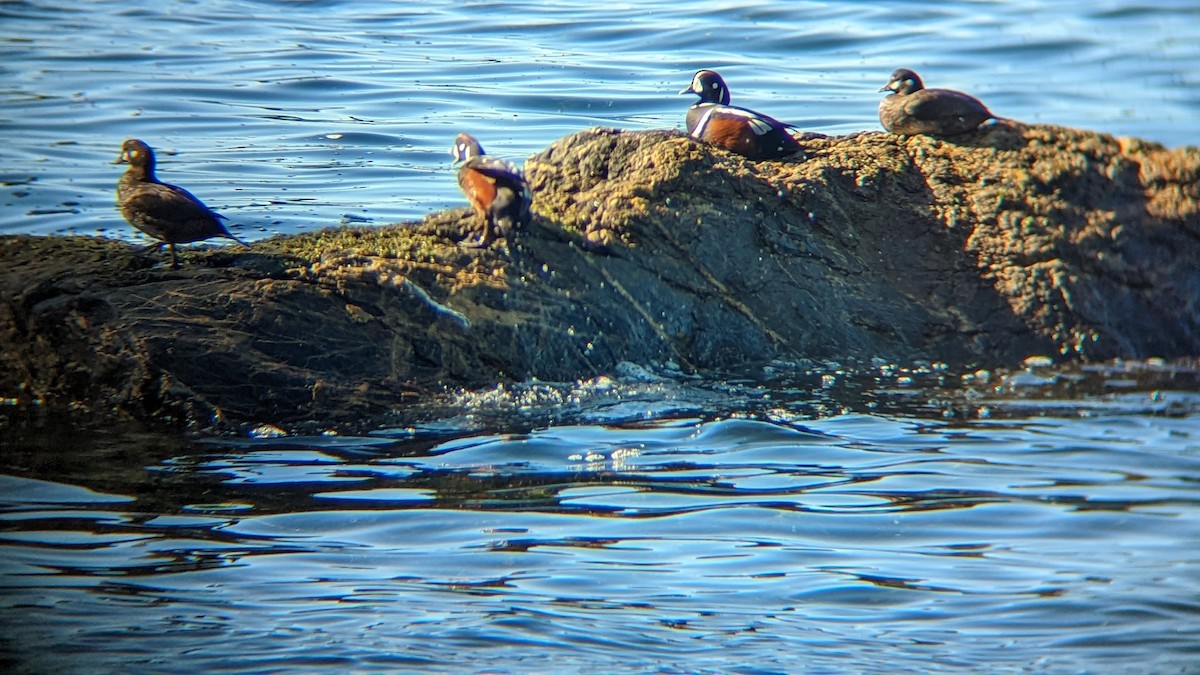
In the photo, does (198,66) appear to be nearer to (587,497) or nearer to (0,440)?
(0,440)

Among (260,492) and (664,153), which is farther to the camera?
(664,153)

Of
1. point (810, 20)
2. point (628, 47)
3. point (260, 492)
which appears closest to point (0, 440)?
point (260, 492)

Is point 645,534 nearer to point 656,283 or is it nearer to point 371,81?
point 656,283

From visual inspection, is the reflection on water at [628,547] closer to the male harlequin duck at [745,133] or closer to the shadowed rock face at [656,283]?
the shadowed rock face at [656,283]

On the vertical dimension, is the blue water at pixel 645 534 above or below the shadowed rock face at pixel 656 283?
below

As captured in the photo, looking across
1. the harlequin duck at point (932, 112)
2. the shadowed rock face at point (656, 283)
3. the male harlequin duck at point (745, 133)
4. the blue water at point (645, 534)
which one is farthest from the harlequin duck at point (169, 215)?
the harlequin duck at point (932, 112)

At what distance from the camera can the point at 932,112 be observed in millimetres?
8586

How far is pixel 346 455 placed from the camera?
6547mm

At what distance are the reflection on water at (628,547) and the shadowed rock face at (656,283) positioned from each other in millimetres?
538

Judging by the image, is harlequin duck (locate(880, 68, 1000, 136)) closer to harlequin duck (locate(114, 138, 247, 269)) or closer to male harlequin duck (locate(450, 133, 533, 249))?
male harlequin duck (locate(450, 133, 533, 249))

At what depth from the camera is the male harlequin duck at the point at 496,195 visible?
771 centimetres

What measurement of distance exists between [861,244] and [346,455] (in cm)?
358

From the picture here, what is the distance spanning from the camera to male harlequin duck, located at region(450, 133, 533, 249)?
771cm

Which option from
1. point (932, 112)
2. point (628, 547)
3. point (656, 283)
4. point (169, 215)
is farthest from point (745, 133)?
point (628, 547)
